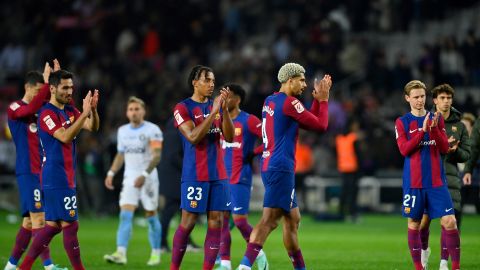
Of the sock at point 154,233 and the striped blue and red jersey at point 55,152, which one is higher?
the striped blue and red jersey at point 55,152

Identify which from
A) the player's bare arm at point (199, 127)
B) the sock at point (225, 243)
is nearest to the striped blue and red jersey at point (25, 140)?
the player's bare arm at point (199, 127)

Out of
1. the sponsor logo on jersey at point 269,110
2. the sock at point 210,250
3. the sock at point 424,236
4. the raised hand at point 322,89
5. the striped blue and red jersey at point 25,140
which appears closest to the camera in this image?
the raised hand at point 322,89

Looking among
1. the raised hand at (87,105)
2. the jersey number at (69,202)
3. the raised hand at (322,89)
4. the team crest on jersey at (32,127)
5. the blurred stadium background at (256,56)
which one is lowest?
the jersey number at (69,202)

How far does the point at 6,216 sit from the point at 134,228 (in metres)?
6.01

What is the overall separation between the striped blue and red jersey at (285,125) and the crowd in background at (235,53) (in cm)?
1669

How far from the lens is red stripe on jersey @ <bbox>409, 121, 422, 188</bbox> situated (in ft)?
41.8

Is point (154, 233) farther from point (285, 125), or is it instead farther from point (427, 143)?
point (427, 143)

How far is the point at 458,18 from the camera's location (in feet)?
110

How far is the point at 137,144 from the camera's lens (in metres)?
16.3

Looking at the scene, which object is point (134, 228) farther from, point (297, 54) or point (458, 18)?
point (458, 18)

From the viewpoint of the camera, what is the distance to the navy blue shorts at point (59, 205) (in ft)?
39.8

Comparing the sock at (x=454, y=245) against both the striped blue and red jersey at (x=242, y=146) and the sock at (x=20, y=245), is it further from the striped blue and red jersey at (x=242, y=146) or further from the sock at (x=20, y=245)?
the sock at (x=20, y=245)

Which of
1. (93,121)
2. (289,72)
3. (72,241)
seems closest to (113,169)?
(93,121)

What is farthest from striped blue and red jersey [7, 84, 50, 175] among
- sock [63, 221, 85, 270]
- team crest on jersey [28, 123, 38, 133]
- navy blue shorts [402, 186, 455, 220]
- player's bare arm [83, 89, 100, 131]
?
navy blue shorts [402, 186, 455, 220]
